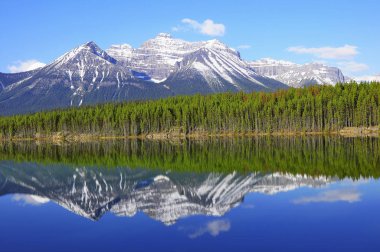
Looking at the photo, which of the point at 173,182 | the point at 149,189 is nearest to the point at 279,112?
the point at 173,182

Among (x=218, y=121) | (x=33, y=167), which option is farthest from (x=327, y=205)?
(x=218, y=121)

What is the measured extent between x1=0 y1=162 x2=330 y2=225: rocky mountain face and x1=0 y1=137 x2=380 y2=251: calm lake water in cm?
9

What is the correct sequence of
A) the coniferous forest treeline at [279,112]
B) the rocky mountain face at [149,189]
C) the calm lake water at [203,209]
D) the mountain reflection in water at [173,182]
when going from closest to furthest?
the calm lake water at [203,209], the rocky mountain face at [149,189], the mountain reflection in water at [173,182], the coniferous forest treeline at [279,112]

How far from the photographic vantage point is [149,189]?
1730 inches

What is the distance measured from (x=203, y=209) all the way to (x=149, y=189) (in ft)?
40.0

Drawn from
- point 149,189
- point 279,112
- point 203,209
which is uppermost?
point 279,112

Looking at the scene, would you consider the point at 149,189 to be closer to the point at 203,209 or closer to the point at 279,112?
the point at 203,209

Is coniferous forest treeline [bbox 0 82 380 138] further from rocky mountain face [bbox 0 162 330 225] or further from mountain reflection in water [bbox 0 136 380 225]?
rocky mountain face [bbox 0 162 330 225]

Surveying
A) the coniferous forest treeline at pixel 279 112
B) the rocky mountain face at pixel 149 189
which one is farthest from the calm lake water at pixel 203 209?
the coniferous forest treeline at pixel 279 112

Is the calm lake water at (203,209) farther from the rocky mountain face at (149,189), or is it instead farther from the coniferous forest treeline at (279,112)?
the coniferous forest treeline at (279,112)

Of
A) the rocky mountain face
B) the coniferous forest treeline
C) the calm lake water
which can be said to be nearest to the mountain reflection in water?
the rocky mountain face

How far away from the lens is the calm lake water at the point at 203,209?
2416 centimetres

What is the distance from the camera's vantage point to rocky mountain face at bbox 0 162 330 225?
33.8 m

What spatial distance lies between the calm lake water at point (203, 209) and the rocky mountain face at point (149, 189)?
0.30ft
